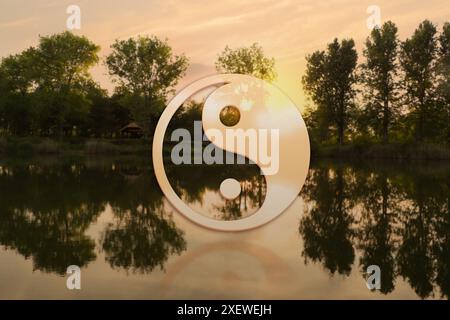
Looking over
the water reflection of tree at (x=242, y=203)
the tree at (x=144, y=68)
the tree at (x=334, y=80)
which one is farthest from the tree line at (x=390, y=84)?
the water reflection of tree at (x=242, y=203)

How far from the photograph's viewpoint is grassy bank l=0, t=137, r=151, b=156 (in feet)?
177

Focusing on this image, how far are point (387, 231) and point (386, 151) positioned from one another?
3849cm

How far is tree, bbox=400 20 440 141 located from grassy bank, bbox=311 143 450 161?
5.36 meters

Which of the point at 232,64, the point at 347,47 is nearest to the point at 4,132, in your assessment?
the point at 232,64

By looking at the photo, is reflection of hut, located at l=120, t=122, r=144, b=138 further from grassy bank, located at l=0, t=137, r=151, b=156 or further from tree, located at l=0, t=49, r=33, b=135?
tree, located at l=0, t=49, r=33, b=135

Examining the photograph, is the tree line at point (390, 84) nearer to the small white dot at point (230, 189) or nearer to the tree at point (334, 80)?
the tree at point (334, 80)

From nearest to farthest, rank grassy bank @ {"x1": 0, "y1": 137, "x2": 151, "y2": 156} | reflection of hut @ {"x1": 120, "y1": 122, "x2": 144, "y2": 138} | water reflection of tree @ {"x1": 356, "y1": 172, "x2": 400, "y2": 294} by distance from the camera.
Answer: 1. water reflection of tree @ {"x1": 356, "y1": 172, "x2": 400, "y2": 294}
2. grassy bank @ {"x1": 0, "y1": 137, "x2": 151, "y2": 156}
3. reflection of hut @ {"x1": 120, "y1": 122, "x2": 144, "y2": 138}

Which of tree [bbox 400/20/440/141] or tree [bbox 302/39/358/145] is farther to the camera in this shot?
tree [bbox 302/39/358/145]

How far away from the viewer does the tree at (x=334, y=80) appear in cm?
5794

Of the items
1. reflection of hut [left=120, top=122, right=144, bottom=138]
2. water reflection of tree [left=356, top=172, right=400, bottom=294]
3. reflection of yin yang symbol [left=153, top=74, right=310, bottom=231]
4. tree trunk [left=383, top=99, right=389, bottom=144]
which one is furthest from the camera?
reflection of hut [left=120, top=122, right=144, bottom=138]

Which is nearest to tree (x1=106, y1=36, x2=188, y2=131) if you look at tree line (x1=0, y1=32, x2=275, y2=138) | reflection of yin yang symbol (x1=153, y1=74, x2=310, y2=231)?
tree line (x1=0, y1=32, x2=275, y2=138)

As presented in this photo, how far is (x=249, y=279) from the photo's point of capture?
8109mm

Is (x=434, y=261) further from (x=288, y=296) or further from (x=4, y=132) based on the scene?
(x=4, y=132)
